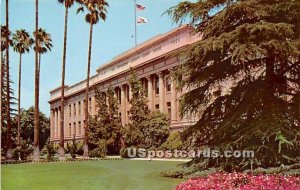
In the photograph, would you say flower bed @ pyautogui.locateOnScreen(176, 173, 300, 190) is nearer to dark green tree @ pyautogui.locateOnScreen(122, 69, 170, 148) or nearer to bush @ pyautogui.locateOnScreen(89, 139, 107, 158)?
dark green tree @ pyautogui.locateOnScreen(122, 69, 170, 148)

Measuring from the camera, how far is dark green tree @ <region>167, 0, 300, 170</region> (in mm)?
9016

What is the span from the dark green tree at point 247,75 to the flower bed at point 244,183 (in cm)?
114

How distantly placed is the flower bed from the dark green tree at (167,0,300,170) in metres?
1.14

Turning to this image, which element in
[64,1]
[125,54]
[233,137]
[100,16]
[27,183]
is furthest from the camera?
[125,54]

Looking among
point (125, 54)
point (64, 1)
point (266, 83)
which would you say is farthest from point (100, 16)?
point (266, 83)

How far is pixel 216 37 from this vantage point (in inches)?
385

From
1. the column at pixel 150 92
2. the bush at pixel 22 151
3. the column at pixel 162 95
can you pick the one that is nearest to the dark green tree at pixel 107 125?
the column at pixel 150 92

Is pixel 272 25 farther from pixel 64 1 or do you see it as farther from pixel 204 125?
pixel 64 1

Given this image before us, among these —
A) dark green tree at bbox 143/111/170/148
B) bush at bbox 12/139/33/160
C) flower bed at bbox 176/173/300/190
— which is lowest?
flower bed at bbox 176/173/300/190

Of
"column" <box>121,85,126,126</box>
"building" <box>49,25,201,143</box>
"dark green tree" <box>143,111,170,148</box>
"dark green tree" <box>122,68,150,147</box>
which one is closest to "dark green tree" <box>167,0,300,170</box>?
"building" <box>49,25,201,143</box>

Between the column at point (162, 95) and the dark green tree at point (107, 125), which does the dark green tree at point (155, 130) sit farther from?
the dark green tree at point (107, 125)

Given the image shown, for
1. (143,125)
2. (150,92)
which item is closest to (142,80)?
(150,92)

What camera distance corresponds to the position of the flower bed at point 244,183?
744cm

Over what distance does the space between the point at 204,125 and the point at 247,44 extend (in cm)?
255
